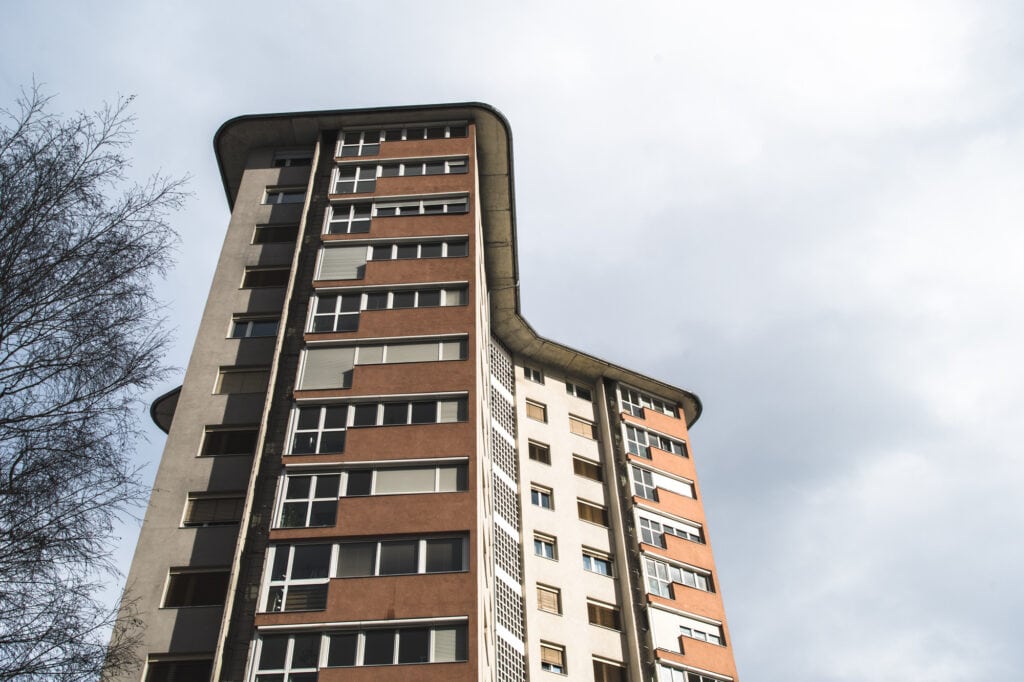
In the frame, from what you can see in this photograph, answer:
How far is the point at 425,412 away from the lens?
86.3 feet

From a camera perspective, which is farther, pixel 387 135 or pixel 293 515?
pixel 387 135

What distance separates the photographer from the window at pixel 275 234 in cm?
3200

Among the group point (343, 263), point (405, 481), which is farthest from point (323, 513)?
point (343, 263)

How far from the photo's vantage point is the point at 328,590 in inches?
869

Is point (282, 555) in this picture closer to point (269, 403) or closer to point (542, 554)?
point (269, 403)

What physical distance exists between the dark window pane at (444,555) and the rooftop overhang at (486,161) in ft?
58.8

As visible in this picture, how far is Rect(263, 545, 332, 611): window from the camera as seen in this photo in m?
22.0

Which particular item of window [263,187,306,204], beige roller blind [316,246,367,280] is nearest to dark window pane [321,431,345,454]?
beige roller blind [316,246,367,280]

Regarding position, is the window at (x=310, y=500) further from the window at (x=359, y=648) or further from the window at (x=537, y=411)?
the window at (x=537, y=411)

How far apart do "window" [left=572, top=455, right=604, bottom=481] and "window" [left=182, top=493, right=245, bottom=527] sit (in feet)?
56.1

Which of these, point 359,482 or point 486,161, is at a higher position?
point 486,161

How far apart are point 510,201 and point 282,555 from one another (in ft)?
65.4

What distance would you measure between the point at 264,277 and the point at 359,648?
1475 centimetres

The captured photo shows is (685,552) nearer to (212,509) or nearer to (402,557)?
(402,557)
